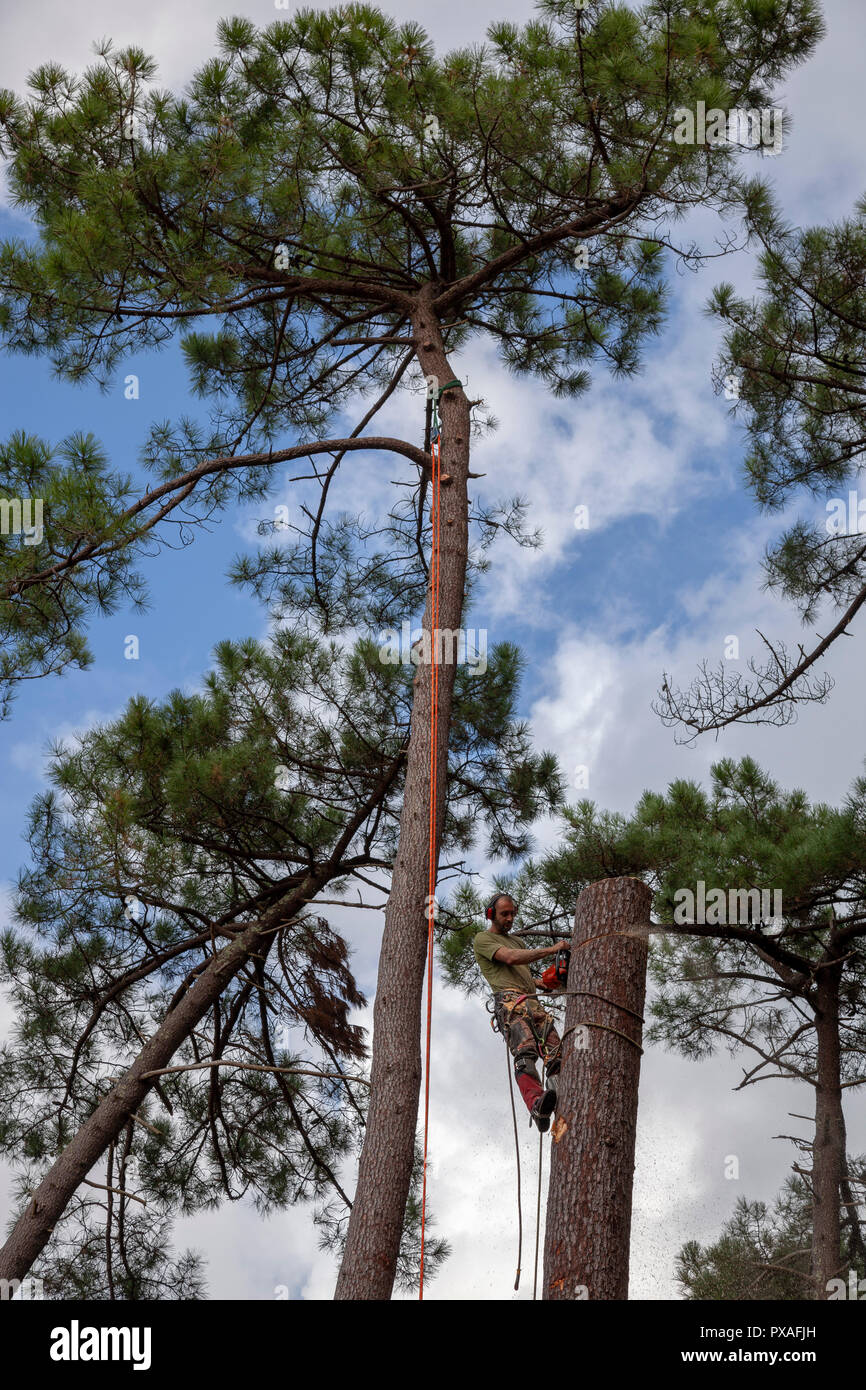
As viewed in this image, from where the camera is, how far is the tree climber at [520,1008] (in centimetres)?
429

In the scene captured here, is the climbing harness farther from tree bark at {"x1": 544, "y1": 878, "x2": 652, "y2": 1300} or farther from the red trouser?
tree bark at {"x1": 544, "y1": 878, "x2": 652, "y2": 1300}

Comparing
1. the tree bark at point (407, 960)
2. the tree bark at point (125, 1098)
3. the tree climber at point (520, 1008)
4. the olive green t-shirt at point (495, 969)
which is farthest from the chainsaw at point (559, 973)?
the tree bark at point (125, 1098)

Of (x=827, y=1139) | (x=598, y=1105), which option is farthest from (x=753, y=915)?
(x=598, y=1105)

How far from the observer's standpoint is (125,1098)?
6336 mm

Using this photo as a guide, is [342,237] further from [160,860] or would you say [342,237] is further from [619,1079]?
[619,1079]

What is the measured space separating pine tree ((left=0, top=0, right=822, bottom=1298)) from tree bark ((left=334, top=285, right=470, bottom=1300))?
18 millimetres

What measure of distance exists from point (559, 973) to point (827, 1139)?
132 inches

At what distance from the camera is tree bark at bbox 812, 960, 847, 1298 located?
6453 mm

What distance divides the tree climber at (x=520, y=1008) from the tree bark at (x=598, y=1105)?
587 mm

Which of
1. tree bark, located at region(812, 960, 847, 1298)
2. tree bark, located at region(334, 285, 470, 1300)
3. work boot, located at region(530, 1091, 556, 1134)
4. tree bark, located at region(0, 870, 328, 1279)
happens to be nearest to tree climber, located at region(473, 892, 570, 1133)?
work boot, located at region(530, 1091, 556, 1134)

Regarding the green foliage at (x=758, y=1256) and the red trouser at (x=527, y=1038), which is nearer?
the red trouser at (x=527, y=1038)

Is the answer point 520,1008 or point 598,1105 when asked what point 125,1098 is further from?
point 598,1105

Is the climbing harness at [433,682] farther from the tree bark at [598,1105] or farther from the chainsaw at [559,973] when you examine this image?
the tree bark at [598,1105]

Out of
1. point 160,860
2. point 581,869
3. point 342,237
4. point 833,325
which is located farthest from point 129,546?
point 833,325
